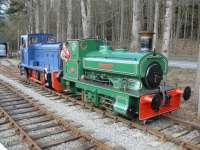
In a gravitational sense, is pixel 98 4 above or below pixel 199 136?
above

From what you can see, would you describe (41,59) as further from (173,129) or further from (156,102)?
(173,129)

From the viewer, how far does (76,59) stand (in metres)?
10.4

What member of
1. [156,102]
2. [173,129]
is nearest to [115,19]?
[156,102]

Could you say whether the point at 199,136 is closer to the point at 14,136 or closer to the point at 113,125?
the point at 113,125

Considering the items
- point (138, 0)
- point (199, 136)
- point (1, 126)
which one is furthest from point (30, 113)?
point (138, 0)

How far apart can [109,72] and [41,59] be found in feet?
22.2

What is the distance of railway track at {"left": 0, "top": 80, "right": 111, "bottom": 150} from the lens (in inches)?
249

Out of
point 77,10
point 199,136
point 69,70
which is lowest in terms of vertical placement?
point 199,136

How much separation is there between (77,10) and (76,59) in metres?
35.3

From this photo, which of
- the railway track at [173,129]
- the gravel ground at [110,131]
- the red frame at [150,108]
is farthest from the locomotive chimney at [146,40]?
the gravel ground at [110,131]

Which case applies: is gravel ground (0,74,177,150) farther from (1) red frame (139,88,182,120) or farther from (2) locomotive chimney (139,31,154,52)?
(2) locomotive chimney (139,31,154,52)

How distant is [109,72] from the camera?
9023 millimetres

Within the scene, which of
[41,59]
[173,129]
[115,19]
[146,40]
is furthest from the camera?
[115,19]

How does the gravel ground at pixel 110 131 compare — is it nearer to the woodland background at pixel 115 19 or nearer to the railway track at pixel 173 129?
the railway track at pixel 173 129
